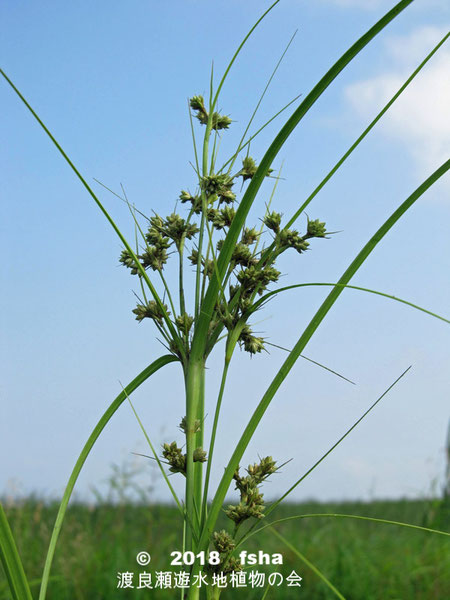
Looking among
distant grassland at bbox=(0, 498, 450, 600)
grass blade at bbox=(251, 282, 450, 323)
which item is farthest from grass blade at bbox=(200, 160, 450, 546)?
distant grassland at bbox=(0, 498, 450, 600)

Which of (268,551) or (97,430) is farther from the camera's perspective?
(268,551)

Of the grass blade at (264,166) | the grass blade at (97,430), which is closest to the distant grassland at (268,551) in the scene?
the grass blade at (97,430)

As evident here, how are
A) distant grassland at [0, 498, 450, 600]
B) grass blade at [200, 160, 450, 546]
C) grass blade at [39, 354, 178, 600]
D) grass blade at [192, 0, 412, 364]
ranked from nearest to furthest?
grass blade at [192, 0, 412, 364], grass blade at [200, 160, 450, 546], grass blade at [39, 354, 178, 600], distant grassland at [0, 498, 450, 600]

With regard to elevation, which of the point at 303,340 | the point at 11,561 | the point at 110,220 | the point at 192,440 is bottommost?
the point at 11,561

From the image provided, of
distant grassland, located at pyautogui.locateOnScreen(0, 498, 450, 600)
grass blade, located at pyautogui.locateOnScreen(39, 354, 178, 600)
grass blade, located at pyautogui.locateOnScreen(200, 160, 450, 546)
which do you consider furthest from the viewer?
distant grassland, located at pyautogui.locateOnScreen(0, 498, 450, 600)

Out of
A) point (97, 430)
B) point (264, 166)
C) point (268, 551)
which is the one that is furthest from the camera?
point (268, 551)

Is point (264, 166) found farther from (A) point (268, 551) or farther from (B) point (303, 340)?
(A) point (268, 551)

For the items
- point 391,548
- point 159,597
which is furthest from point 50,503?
point 391,548

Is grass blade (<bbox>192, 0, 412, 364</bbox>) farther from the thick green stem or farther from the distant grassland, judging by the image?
the distant grassland

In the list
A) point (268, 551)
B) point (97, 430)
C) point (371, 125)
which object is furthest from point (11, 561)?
point (268, 551)
